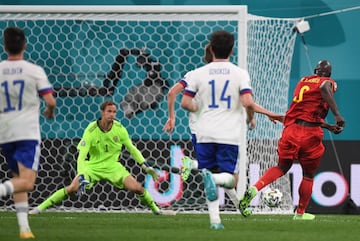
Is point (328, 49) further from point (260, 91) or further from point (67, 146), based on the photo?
point (67, 146)

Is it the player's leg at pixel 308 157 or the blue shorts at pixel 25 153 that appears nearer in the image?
the blue shorts at pixel 25 153

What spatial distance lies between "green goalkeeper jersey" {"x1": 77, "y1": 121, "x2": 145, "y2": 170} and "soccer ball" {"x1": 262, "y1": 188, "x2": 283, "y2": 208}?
171 centimetres

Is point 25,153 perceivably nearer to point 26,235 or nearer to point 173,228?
point 26,235

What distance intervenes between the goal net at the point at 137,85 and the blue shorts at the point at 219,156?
4.38 metres

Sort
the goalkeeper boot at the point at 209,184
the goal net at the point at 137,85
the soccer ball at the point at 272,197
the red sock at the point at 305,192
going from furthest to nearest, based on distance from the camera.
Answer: the goal net at the point at 137,85 < the soccer ball at the point at 272,197 < the red sock at the point at 305,192 < the goalkeeper boot at the point at 209,184

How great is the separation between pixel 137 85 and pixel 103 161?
1584mm

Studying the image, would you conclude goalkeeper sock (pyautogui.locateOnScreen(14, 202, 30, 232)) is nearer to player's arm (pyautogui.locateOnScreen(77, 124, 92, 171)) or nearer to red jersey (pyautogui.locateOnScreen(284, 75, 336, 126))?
player's arm (pyautogui.locateOnScreen(77, 124, 92, 171))

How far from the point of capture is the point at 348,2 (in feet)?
50.3

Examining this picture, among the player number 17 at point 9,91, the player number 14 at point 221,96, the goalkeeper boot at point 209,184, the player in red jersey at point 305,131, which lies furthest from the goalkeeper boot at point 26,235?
the player in red jersey at point 305,131

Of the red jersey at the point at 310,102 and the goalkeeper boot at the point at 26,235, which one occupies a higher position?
the red jersey at the point at 310,102

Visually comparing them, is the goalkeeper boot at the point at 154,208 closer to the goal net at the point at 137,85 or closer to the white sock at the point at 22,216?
the goal net at the point at 137,85

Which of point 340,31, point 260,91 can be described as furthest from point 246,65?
point 340,31

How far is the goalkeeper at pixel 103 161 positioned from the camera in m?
13.4

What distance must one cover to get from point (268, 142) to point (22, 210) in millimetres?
6166
